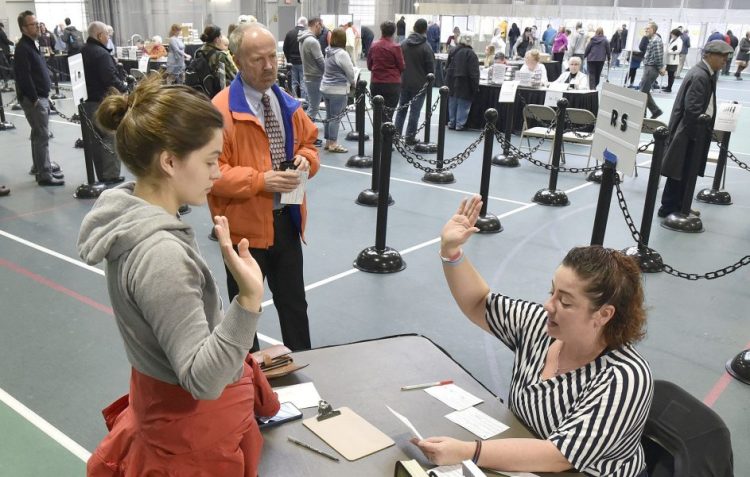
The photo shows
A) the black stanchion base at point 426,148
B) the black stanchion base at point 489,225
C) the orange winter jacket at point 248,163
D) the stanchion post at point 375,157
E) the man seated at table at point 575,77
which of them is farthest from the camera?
the man seated at table at point 575,77

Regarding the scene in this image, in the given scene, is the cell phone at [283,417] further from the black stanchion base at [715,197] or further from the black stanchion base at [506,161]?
the black stanchion base at [506,161]

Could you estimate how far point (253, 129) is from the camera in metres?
3.10

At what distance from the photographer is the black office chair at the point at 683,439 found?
196 cm

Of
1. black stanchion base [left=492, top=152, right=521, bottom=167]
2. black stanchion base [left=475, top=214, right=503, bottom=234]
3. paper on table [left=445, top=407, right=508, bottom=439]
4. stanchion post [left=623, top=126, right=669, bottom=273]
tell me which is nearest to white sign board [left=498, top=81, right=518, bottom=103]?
black stanchion base [left=492, top=152, right=521, bottom=167]

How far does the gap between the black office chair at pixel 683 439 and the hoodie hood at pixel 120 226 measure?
5.21 feet

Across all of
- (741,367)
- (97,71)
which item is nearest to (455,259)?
(741,367)

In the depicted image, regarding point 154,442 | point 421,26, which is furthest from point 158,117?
point 421,26

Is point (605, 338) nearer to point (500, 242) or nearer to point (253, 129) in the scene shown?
point (253, 129)

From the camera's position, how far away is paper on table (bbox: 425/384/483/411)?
2.12 meters

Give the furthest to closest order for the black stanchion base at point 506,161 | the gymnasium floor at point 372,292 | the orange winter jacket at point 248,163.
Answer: the black stanchion base at point 506,161, the gymnasium floor at point 372,292, the orange winter jacket at point 248,163

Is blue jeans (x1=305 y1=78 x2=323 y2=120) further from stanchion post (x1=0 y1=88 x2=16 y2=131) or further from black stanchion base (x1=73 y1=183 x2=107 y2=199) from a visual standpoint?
stanchion post (x1=0 y1=88 x2=16 y2=131)

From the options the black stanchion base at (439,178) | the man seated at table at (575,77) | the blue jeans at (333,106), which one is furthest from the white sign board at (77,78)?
the man seated at table at (575,77)

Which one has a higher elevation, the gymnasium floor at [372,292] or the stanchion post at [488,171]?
the stanchion post at [488,171]

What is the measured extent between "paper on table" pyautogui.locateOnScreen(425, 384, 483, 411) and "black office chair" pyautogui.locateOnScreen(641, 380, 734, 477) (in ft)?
1.93
